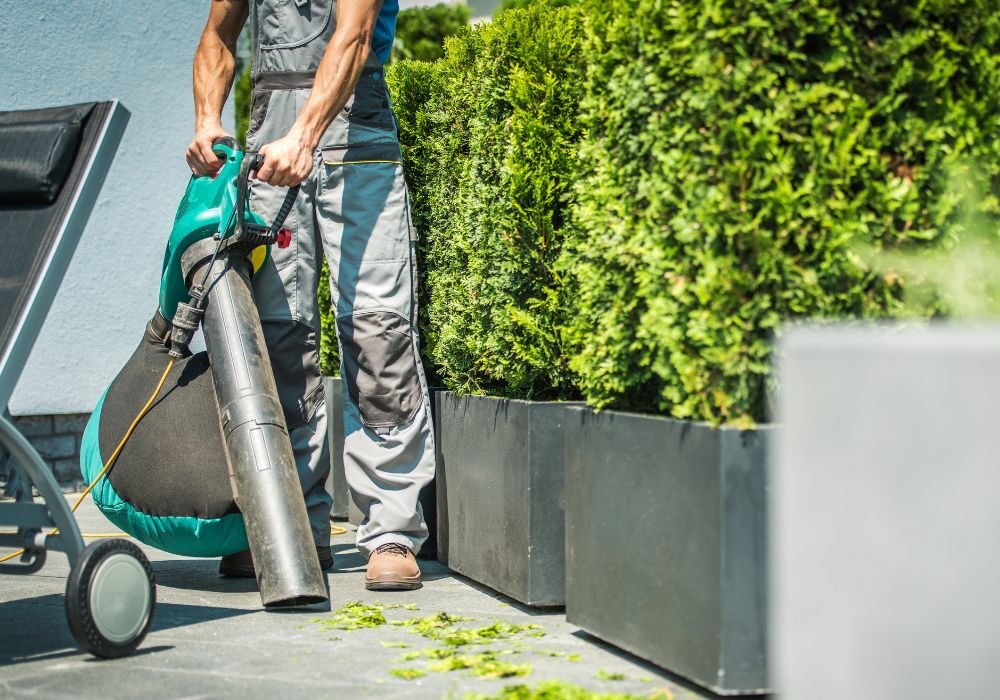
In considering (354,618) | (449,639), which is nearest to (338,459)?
(354,618)

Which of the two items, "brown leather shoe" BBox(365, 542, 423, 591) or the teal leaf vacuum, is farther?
"brown leather shoe" BBox(365, 542, 423, 591)

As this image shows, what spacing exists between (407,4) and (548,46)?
21.6 m

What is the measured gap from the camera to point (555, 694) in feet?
8.43

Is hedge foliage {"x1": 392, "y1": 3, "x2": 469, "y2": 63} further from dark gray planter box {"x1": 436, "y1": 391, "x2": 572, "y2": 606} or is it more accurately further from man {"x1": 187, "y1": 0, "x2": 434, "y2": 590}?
dark gray planter box {"x1": 436, "y1": 391, "x2": 572, "y2": 606}

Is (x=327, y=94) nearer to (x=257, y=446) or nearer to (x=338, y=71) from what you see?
(x=338, y=71)

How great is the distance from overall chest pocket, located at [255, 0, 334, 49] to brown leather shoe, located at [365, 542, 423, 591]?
178 cm

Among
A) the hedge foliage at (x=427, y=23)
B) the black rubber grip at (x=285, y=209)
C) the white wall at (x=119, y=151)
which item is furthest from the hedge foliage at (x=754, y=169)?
the hedge foliage at (x=427, y=23)

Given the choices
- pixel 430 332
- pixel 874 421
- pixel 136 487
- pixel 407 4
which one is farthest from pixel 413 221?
pixel 407 4

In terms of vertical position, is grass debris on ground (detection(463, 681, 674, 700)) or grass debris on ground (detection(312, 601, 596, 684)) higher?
grass debris on ground (detection(463, 681, 674, 700))

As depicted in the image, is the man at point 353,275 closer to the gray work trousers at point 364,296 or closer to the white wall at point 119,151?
the gray work trousers at point 364,296

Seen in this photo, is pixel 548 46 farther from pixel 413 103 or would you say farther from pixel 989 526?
pixel 989 526

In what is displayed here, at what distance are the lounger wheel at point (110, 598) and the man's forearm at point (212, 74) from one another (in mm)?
1934

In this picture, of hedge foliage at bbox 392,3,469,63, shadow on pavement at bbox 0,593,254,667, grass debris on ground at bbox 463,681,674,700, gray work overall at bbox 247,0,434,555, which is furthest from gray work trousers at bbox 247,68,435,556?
hedge foliage at bbox 392,3,469,63

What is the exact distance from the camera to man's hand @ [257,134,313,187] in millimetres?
3676
